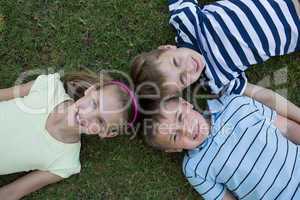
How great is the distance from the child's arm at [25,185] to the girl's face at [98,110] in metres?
0.32

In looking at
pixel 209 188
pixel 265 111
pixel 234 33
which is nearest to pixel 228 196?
pixel 209 188

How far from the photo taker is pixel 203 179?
216 cm

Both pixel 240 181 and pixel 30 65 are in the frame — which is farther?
pixel 30 65

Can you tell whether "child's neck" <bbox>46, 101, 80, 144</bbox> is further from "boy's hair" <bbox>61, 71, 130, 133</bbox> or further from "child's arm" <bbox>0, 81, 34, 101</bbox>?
"child's arm" <bbox>0, 81, 34, 101</bbox>

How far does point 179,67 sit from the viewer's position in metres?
2.04

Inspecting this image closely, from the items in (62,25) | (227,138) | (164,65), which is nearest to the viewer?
(164,65)

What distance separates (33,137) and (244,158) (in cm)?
96

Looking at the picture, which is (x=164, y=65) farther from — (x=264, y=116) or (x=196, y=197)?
(x=196, y=197)

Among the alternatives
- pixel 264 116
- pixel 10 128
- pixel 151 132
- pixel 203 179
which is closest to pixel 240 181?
pixel 203 179

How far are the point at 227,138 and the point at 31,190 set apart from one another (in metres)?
0.93

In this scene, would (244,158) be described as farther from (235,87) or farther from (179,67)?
(179,67)

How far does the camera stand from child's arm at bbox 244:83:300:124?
2.24 metres

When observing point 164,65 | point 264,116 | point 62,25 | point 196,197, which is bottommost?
point 196,197

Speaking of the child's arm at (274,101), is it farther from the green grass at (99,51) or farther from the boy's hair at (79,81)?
the boy's hair at (79,81)
